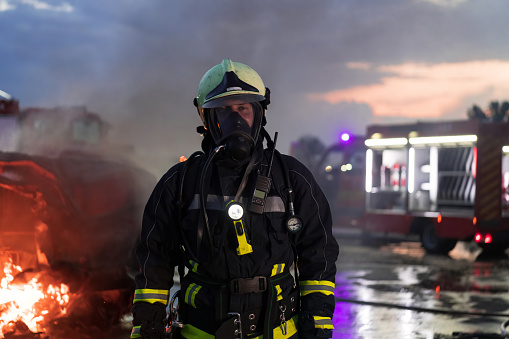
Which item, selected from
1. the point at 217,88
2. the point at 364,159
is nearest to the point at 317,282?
the point at 217,88

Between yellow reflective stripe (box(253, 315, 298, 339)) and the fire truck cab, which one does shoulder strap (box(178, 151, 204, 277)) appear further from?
the fire truck cab

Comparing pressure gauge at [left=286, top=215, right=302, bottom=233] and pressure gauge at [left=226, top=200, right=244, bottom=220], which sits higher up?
pressure gauge at [left=226, top=200, right=244, bottom=220]

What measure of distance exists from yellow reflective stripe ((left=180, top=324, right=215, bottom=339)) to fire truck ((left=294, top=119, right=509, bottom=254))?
34.2 ft

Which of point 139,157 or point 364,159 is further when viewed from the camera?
point 364,159

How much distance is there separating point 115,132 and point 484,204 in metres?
6.89

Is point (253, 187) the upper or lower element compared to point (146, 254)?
upper

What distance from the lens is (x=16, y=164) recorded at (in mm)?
4980

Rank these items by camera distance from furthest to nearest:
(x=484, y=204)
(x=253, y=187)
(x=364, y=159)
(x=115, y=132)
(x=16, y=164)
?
(x=364, y=159)
(x=484, y=204)
(x=115, y=132)
(x=16, y=164)
(x=253, y=187)

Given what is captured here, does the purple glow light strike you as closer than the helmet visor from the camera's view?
No

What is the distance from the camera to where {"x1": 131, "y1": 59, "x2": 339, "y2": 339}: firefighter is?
2.47 meters

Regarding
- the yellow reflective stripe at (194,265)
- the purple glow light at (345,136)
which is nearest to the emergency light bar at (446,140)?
the purple glow light at (345,136)

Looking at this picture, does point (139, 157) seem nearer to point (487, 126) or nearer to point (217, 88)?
point (217, 88)

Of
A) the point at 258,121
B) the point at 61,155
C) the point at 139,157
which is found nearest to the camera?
the point at 258,121

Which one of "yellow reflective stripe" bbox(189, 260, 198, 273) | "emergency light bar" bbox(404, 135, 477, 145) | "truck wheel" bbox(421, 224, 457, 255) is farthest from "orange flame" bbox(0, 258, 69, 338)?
"emergency light bar" bbox(404, 135, 477, 145)
